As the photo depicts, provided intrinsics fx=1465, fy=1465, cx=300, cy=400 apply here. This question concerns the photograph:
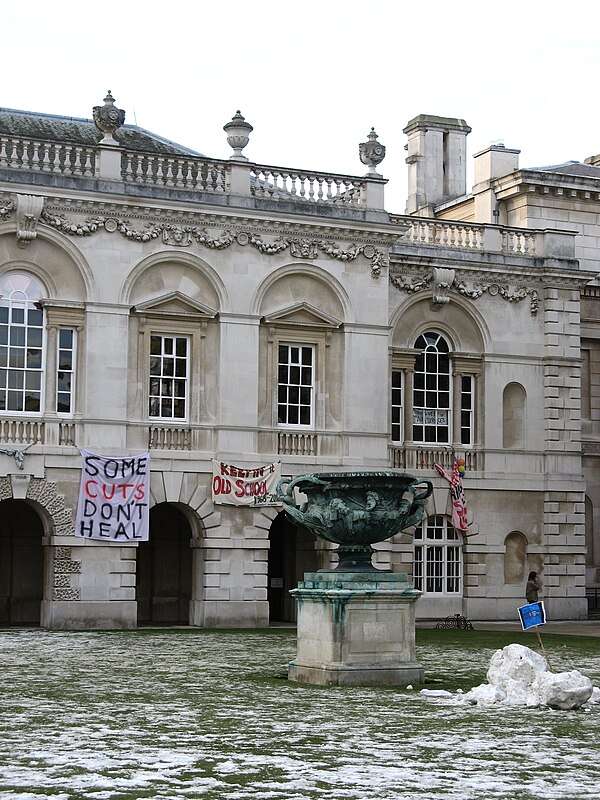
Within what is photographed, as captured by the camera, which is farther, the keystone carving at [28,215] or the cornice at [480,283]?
the cornice at [480,283]

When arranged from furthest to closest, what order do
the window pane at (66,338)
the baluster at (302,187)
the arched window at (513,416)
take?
the arched window at (513,416), the baluster at (302,187), the window pane at (66,338)

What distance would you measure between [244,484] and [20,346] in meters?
6.14

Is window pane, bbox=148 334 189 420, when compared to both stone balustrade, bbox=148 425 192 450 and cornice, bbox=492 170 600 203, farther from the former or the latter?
cornice, bbox=492 170 600 203

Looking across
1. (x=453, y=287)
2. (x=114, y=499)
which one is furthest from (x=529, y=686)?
(x=453, y=287)

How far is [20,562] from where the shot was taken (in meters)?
36.2

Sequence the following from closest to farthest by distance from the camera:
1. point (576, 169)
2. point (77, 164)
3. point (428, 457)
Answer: point (77, 164) < point (428, 457) < point (576, 169)

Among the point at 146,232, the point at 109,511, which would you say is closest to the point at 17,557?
the point at 109,511

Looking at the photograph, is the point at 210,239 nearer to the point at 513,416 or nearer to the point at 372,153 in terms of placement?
the point at 372,153

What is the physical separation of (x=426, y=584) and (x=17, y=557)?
34.5ft

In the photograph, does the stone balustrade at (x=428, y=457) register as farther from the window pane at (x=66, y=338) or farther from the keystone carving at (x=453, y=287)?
the window pane at (x=66, y=338)

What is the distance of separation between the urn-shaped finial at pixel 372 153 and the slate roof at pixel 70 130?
4.68 metres

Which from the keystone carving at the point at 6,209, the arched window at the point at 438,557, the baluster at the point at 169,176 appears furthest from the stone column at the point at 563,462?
the keystone carving at the point at 6,209

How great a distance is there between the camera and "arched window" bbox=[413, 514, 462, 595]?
38.2 metres

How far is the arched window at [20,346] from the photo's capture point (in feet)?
109
